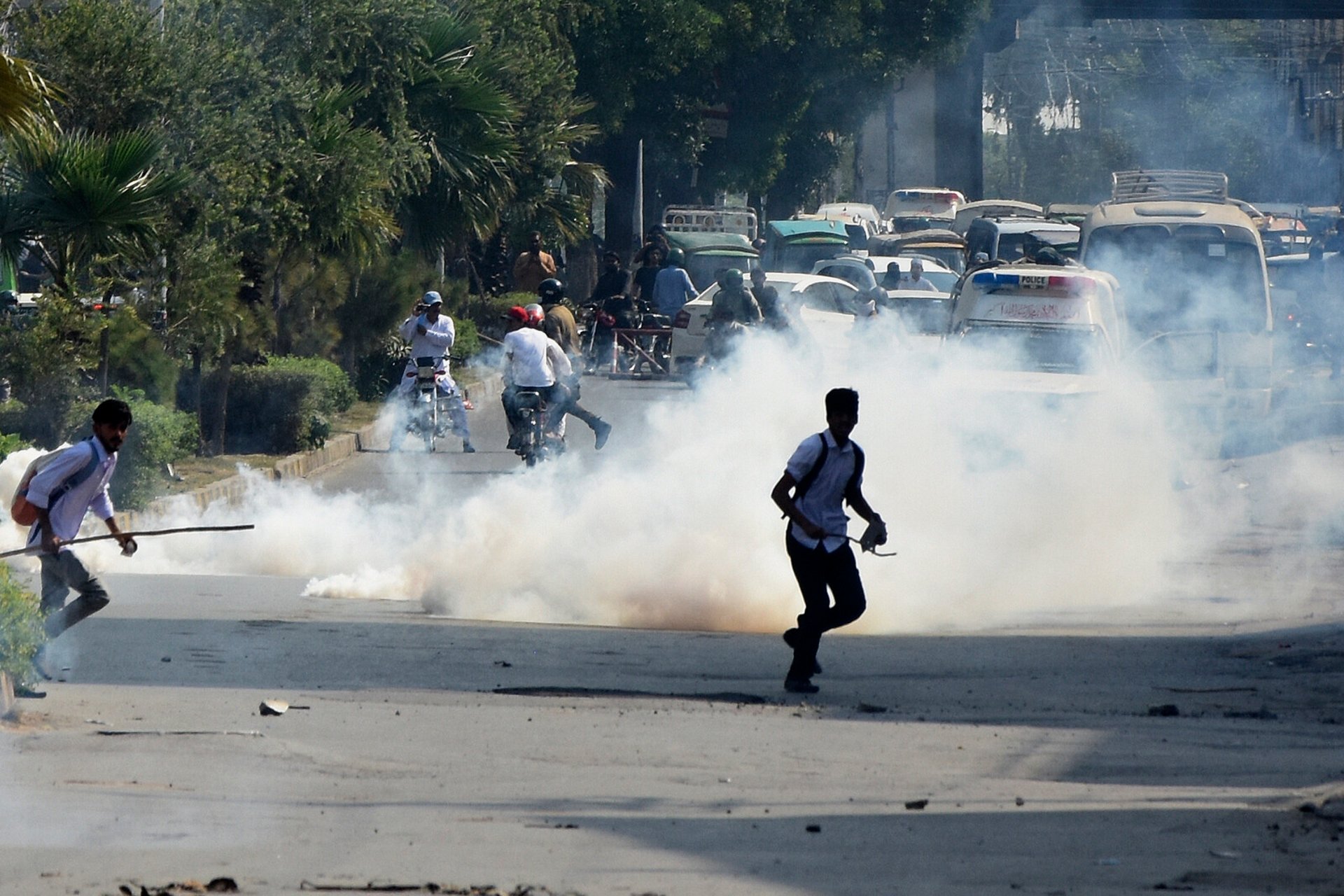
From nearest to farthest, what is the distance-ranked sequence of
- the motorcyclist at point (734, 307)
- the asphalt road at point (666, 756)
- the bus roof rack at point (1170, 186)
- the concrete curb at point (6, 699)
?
the asphalt road at point (666, 756)
the concrete curb at point (6, 699)
the motorcyclist at point (734, 307)
the bus roof rack at point (1170, 186)

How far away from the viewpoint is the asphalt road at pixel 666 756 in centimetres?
593

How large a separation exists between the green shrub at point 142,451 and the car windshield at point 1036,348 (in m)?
6.62

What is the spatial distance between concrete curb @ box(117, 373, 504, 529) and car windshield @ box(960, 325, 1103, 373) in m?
6.22

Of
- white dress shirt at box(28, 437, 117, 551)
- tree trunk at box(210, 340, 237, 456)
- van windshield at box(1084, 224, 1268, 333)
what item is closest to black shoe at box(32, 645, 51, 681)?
white dress shirt at box(28, 437, 117, 551)

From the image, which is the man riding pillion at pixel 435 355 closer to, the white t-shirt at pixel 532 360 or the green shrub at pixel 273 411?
the green shrub at pixel 273 411

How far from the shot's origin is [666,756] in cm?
764

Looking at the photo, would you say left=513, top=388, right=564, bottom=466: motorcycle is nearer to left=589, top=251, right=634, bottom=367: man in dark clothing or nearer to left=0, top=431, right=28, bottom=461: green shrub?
left=0, top=431, right=28, bottom=461: green shrub

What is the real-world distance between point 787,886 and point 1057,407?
34.7ft

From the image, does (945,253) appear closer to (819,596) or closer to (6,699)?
(819,596)

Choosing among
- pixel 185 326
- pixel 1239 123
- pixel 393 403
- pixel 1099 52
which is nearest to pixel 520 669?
pixel 185 326

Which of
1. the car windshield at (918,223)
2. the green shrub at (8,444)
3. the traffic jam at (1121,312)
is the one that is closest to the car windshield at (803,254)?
the traffic jam at (1121,312)

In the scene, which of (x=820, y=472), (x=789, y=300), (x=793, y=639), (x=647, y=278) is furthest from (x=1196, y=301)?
(x=793, y=639)

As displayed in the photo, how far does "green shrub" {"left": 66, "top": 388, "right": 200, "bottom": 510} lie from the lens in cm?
1484

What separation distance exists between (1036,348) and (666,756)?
35.1ft
